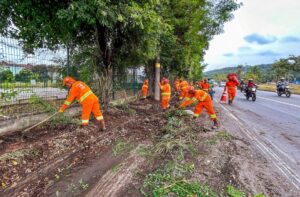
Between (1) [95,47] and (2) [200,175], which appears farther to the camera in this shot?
(1) [95,47]

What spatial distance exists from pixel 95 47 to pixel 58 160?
440 centimetres

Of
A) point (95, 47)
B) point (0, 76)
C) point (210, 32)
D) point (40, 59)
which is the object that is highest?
point (210, 32)

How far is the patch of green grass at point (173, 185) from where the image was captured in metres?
2.58

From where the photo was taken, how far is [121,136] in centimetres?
505

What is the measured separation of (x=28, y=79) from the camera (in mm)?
5266

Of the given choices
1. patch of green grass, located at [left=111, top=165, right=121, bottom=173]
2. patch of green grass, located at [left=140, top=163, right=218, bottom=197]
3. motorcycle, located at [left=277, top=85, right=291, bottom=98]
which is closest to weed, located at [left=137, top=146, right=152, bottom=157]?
patch of green grass, located at [left=111, top=165, right=121, bottom=173]

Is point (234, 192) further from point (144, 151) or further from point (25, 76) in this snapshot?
point (25, 76)

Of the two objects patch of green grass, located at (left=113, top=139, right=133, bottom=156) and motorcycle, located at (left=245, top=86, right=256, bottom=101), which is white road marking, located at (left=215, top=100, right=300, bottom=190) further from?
motorcycle, located at (left=245, top=86, right=256, bottom=101)

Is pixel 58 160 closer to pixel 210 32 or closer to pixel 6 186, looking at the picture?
pixel 6 186

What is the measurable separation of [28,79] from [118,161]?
3.54 metres

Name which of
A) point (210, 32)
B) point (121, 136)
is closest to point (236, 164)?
point (121, 136)

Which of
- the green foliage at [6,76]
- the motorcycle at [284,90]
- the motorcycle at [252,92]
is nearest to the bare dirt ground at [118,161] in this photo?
the green foliage at [6,76]

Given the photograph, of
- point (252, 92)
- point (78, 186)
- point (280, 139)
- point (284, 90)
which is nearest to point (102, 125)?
point (78, 186)

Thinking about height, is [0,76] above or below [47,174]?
above
